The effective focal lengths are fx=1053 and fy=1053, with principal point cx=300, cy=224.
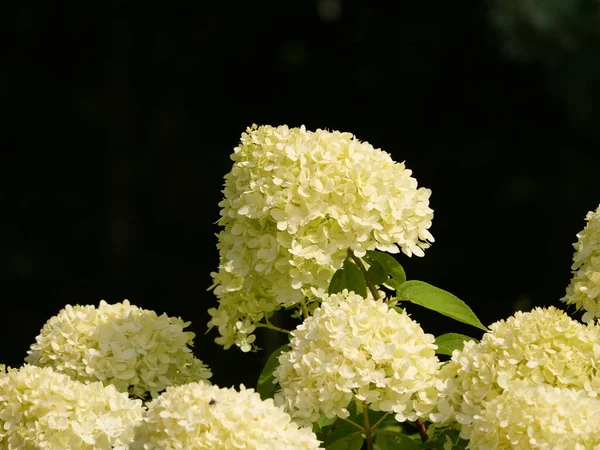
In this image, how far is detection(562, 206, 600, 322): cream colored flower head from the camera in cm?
184

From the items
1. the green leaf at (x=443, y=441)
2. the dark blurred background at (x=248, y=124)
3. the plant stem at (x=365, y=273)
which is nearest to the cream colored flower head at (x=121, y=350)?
the plant stem at (x=365, y=273)

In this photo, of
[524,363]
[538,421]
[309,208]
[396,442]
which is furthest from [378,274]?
[538,421]

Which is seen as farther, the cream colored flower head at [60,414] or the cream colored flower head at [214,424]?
the cream colored flower head at [60,414]

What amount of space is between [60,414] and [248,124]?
18.1ft

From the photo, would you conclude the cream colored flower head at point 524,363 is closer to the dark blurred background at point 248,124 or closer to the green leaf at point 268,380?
the green leaf at point 268,380

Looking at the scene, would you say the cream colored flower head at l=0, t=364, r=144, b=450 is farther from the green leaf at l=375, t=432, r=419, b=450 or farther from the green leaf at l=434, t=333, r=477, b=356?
the green leaf at l=434, t=333, r=477, b=356

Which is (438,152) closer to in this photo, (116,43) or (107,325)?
(116,43)

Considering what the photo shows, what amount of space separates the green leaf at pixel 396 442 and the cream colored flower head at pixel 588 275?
39 cm

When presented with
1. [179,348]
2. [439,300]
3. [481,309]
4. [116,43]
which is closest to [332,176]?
[439,300]

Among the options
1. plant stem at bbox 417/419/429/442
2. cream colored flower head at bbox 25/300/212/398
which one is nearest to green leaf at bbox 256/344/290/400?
cream colored flower head at bbox 25/300/212/398

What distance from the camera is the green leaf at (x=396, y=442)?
67.1 inches

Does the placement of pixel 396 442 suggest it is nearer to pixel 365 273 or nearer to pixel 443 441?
pixel 443 441

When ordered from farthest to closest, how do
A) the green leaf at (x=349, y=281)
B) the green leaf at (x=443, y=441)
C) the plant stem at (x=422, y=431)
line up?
the green leaf at (x=349, y=281)
the plant stem at (x=422, y=431)
the green leaf at (x=443, y=441)

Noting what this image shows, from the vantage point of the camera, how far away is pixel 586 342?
61.1 inches
